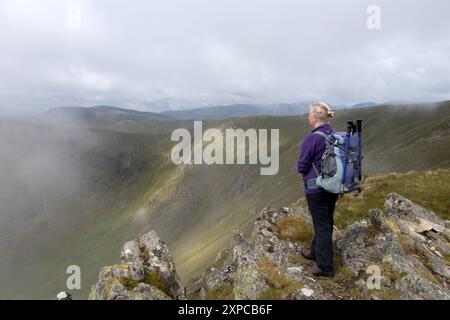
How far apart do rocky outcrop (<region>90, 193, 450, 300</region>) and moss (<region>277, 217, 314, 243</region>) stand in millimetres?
47

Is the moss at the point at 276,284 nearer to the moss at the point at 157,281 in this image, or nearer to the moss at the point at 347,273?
the moss at the point at 347,273

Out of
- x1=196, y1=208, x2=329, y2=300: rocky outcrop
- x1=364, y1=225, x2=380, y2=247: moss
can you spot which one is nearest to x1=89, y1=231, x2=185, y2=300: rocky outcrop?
x1=196, y1=208, x2=329, y2=300: rocky outcrop

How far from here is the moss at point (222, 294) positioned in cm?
1288

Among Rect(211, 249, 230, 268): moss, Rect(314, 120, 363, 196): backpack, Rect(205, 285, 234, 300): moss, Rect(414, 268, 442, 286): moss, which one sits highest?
Rect(314, 120, 363, 196): backpack

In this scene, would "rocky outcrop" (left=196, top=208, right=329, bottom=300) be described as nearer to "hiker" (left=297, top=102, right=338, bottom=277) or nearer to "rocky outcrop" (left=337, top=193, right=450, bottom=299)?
"hiker" (left=297, top=102, right=338, bottom=277)

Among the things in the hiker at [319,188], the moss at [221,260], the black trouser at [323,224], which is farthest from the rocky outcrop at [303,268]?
the moss at [221,260]

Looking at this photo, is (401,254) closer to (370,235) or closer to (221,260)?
(370,235)

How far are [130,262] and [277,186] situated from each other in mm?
123804

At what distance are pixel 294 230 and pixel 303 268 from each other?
12.9ft

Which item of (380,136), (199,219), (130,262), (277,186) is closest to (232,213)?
(277,186)

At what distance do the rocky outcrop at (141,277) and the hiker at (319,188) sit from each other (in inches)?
229

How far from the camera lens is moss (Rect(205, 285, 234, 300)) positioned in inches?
507
